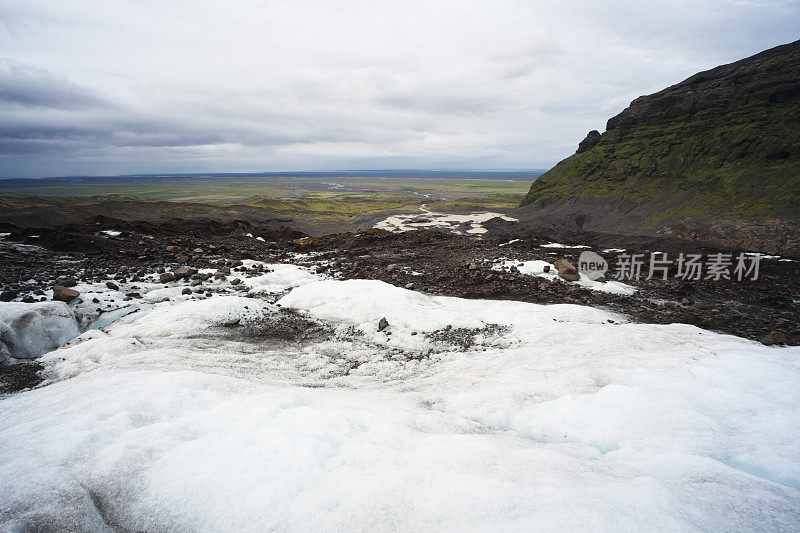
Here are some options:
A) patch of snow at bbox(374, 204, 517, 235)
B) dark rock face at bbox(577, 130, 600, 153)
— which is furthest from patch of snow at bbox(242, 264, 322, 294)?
dark rock face at bbox(577, 130, 600, 153)

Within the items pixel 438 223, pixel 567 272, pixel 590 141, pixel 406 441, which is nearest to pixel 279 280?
pixel 406 441

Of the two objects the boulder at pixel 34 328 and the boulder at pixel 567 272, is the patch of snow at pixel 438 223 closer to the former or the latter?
the boulder at pixel 567 272

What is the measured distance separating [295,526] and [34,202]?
88.6 m

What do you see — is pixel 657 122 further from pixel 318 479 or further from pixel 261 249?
pixel 318 479

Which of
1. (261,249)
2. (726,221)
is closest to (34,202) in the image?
(261,249)

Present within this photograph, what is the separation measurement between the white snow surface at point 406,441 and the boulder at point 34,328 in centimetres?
85

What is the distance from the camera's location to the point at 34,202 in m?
61.9

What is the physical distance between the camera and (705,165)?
42844mm

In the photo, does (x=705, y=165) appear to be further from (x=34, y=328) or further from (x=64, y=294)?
(x=34, y=328)

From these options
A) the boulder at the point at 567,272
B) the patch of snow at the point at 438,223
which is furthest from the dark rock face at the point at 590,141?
the boulder at the point at 567,272

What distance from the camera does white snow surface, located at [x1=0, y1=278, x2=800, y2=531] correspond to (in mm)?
3102

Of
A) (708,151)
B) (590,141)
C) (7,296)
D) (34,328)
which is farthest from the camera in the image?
(590,141)

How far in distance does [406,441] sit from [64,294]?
38.9 feet

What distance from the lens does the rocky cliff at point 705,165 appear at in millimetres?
32938
